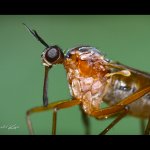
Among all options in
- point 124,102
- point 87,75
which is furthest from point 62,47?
point 124,102

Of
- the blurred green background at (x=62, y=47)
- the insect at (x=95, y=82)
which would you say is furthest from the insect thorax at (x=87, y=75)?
the blurred green background at (x=62, y=47)

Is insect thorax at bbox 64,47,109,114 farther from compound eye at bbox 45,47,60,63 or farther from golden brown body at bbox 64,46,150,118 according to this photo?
compound eye at bbox 45,47,60,63

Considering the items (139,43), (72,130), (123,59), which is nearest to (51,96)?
(72,130)

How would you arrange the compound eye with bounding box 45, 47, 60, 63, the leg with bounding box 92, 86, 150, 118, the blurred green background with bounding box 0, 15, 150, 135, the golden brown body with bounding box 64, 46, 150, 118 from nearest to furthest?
the leg with bounding box 92, 86, 150, 118
the compound eye with bounding box 45, 47, 60, 63
the golden brown body with bounding box 64, 46, 150, 118
the blurred green background with bounding box 0, 15, 150, 135

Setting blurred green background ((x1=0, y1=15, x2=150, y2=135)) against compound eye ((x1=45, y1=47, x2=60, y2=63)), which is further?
Answer: blurred green background ((x1=0, y1=15, x2=150, y2=135))

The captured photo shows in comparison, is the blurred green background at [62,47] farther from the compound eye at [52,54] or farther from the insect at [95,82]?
the compound eye at [52,54]

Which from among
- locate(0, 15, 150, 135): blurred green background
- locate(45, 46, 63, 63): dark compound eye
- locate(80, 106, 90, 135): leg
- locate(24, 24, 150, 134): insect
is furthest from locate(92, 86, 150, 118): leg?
locate(0, 15, 150, 135): blurred green background

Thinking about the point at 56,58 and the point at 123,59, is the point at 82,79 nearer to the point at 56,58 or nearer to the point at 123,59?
the point at 56,58
